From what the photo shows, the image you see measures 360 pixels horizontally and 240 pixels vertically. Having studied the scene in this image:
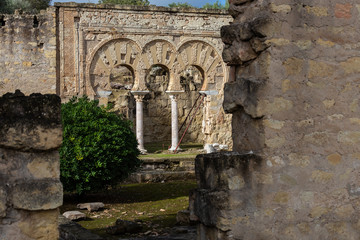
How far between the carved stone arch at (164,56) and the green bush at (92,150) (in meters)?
6.20

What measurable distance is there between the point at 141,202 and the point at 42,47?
705 cm

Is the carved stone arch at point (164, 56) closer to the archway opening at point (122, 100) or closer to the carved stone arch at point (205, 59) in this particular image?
the carved stone arch at point (205, 59)

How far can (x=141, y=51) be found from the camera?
15.2m

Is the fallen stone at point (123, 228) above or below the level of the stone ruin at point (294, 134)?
below

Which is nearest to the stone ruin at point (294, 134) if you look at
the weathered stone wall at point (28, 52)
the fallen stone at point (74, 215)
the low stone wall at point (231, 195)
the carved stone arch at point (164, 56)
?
the low stone wall at point (231, 195)

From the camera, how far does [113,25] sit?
15031 millimetres

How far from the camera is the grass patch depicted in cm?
744

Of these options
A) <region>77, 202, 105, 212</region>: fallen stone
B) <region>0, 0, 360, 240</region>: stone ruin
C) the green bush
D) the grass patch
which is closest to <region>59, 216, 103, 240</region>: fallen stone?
the grass patch

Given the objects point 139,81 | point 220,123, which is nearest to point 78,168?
point 139,81

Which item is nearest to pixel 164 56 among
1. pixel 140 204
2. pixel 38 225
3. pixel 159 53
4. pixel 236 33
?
pixel 159 53

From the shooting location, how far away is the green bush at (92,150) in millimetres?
8578

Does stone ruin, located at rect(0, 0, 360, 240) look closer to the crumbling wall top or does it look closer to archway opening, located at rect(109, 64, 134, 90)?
the crumbling wall top

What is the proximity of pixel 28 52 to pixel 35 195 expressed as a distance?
1180 centimetres

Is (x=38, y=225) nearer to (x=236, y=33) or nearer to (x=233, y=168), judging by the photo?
(x=233, y=168)
